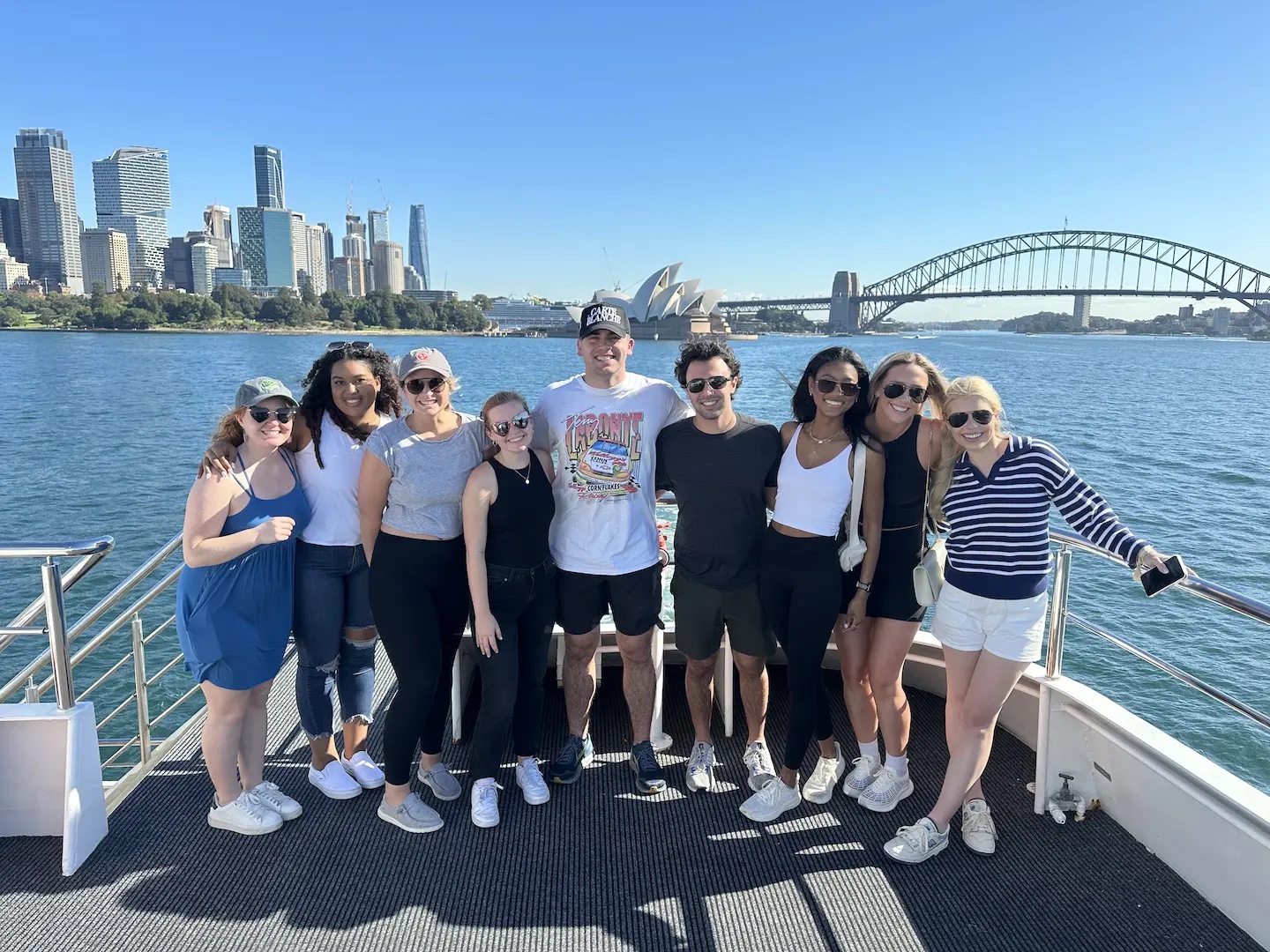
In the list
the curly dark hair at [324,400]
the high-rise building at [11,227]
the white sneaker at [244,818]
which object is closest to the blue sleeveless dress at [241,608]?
the curly dark hair at [324,400]

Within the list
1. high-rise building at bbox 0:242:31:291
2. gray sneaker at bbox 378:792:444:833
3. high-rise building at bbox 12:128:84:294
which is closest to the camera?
gray sneaker at bbox 378:792:444:833

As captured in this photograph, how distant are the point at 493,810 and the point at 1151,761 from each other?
2068 mm

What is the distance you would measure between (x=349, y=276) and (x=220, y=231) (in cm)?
4517

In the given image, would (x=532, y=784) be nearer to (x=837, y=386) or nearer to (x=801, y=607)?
(x=801, y=607)

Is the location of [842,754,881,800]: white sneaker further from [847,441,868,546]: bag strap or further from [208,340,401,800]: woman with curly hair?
[208,340,401,800]: woman with curly hair

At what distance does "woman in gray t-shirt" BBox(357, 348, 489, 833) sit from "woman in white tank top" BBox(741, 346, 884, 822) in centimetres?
102

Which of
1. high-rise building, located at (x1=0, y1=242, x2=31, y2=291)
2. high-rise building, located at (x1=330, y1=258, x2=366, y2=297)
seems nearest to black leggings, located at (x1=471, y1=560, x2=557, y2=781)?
high-rise building, located at (x1=0, y1=242, x2=31, y2=291)

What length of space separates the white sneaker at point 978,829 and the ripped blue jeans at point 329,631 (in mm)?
2049

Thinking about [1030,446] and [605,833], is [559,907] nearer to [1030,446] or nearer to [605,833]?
[605,833]

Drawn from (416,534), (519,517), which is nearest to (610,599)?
(519,517)

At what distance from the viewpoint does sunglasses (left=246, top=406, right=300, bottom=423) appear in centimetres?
238

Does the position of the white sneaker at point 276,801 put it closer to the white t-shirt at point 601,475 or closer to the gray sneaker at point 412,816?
the gray sneaker at point 412,816

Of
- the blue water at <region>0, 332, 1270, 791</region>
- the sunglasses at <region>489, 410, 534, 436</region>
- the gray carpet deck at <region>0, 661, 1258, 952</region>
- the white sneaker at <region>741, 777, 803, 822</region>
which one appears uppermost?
the sunglasses at <region>489, 410, 534, 436</region>

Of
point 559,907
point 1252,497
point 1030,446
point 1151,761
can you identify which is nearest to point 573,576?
point 559,907
